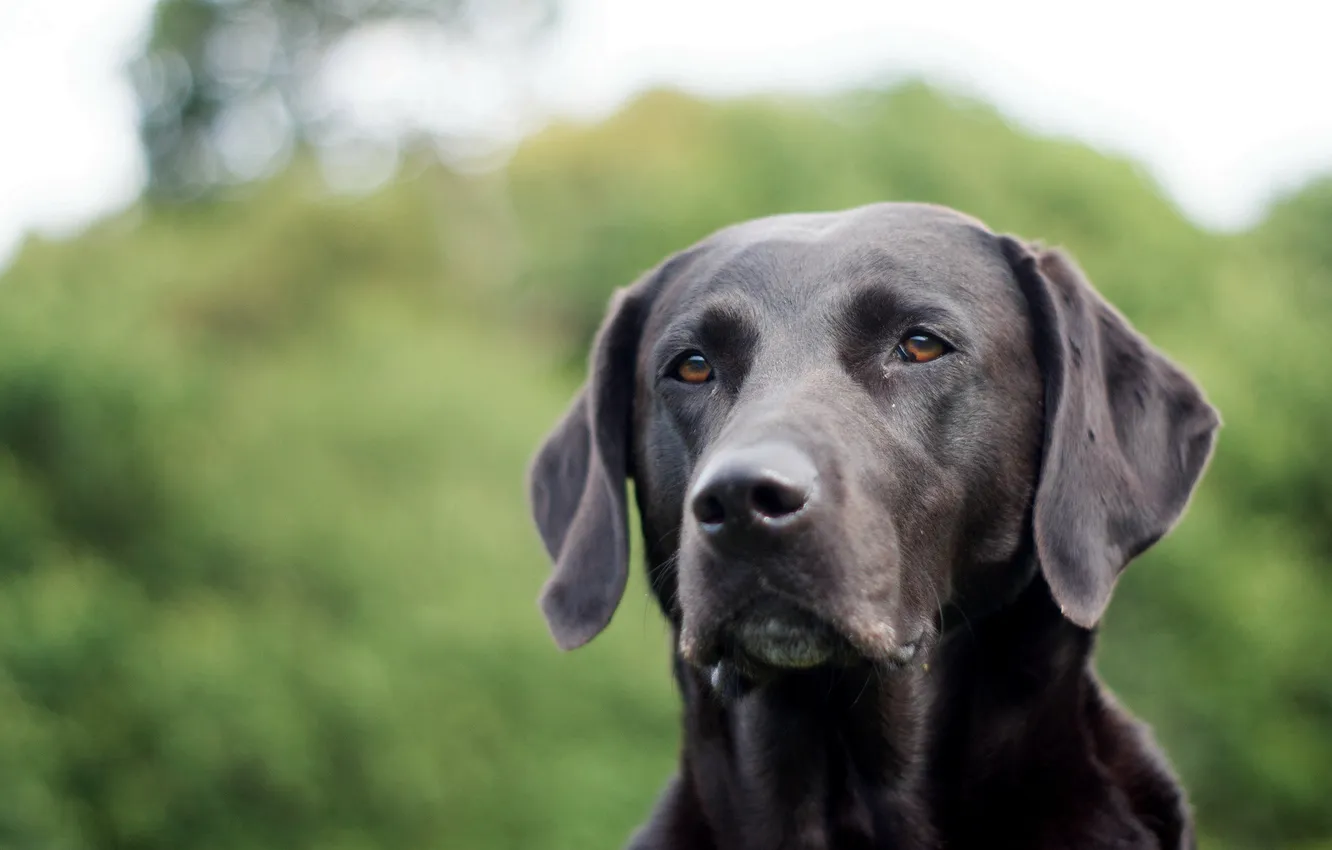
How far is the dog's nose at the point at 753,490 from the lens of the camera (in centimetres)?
295

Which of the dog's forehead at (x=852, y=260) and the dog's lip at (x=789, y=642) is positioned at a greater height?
the dog's forehead at (x=852, y=260)

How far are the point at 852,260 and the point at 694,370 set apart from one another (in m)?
0.50

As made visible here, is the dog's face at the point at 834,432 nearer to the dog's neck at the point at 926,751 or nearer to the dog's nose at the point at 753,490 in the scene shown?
the dog's nose at the point at 753,490

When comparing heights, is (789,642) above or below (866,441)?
below

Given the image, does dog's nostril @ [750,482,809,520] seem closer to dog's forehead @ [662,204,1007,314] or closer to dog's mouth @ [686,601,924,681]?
dog's mouth @ [686,601,924,681]

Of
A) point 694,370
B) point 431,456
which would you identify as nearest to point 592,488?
point 694,370

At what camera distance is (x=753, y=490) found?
9.68 ft

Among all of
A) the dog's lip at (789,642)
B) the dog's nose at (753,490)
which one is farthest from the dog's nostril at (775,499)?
the dog's lip at (789,642)

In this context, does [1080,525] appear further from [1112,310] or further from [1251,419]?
[1251,419]

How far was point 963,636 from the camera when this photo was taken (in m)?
3.66

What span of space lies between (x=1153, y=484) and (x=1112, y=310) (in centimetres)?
49

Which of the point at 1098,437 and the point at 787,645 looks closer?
the point at 787,645

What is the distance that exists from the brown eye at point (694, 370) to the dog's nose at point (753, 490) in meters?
0.78

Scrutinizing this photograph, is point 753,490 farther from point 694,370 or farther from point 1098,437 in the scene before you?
point 1098,437
